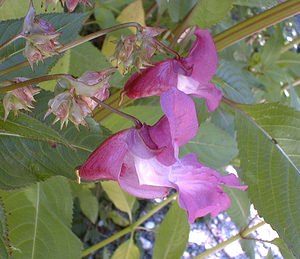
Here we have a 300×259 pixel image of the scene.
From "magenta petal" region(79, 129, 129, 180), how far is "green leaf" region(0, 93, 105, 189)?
0.12 metres

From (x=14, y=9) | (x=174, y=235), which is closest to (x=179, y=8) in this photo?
(x=14, y=9)

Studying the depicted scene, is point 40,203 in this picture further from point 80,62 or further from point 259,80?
point 259,80

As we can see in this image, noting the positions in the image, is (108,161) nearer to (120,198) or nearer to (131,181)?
(131,181)

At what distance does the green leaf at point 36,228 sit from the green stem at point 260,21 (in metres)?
0.33

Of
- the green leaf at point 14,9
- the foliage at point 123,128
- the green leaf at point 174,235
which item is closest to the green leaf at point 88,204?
the foliage at point 123,128

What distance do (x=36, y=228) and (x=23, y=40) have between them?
0.98 feet

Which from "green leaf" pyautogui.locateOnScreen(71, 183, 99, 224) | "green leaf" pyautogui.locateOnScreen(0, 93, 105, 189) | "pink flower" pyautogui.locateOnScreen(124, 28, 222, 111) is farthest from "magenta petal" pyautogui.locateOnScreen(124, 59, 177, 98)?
"green leaf" pyautogui.locateOnScreen(71, 183, 99, 224)

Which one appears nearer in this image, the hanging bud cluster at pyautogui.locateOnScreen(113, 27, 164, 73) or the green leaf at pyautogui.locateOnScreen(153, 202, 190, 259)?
the hanging bud cluster at pyautogui.locateOnScreen(113, 27, 164, 73)

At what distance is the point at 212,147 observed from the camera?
993 millimetres

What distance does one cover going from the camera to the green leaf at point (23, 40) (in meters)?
0.63

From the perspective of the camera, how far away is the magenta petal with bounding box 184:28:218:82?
1.61 ft

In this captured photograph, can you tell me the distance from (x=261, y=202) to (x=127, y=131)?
21cm

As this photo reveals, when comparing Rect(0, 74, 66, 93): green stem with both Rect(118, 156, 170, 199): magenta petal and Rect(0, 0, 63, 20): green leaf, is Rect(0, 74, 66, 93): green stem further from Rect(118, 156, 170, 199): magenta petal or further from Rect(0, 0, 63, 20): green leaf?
Rect(0, 0, 63, 20): green leaf

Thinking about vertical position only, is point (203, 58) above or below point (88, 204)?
above
